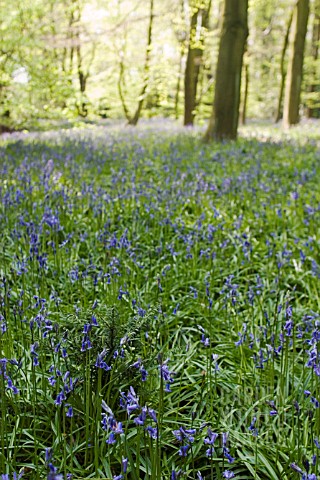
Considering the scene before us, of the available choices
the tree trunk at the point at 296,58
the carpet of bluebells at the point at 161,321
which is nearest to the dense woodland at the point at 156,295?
the carpet of bluebells at the point at 161,321

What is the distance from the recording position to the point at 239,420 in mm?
2434

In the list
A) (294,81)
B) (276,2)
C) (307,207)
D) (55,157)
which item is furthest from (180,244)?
(276,2)

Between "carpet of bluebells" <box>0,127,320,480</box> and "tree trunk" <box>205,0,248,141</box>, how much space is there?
7.27ft

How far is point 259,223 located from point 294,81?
41.2 feet

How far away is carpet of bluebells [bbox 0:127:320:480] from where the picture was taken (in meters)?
2.00

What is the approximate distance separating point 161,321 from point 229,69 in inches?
365

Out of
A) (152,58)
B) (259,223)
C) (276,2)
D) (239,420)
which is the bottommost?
(239,420)

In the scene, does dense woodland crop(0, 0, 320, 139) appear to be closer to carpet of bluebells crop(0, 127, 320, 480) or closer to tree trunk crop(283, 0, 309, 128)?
tree trunk crop(283, 0, 309, 128)

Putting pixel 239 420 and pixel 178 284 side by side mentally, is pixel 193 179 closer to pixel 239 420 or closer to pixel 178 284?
pixel 178 284

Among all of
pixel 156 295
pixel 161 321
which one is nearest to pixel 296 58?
pixel 156 295

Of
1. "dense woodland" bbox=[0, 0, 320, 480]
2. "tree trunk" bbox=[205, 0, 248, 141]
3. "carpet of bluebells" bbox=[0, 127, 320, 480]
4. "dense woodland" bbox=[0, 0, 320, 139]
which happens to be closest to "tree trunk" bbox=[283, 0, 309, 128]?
"dense woodland" bbox=[0, 0, 320, 139]

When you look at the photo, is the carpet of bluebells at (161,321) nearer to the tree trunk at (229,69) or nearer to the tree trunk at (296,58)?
the tree trunk at (229,69)

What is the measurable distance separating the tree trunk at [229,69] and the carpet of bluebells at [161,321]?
2216 mm

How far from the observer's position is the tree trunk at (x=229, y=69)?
416 inches
